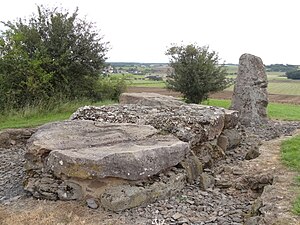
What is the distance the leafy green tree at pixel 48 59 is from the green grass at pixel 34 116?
112 centimetres

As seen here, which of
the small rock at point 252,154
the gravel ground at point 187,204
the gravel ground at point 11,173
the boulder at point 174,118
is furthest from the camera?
the small rock at point 252,154

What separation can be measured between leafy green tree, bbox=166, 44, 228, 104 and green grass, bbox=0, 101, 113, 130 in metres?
5.74

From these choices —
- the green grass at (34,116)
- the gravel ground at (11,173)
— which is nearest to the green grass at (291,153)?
the gravel ground at (11,173)

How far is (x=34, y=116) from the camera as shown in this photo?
47.9ft

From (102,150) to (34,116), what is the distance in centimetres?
832

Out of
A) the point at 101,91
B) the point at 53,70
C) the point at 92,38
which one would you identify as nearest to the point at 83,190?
the point at 53,70

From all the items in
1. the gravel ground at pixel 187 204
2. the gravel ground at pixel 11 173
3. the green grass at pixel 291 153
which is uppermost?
the green grass at pixel 291 153

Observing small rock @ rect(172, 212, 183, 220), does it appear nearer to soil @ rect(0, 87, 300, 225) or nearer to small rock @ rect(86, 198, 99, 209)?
soil @ rect(0, 87, 300, 225)

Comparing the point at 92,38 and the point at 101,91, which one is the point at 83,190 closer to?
the point at 92,38

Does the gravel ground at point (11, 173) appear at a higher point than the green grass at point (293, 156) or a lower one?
lower

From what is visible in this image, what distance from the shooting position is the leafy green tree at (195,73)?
19.2 metres

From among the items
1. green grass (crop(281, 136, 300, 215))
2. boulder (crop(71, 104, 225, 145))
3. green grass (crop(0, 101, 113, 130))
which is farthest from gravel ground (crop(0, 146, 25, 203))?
green grass (crop(281, 136, 300, 215))

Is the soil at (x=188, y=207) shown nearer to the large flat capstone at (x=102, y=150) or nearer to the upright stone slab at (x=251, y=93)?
the large flat capstone at (x=102, y=150)

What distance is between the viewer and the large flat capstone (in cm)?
659
